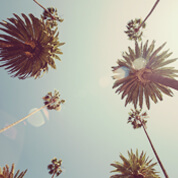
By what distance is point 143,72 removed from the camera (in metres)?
10.9

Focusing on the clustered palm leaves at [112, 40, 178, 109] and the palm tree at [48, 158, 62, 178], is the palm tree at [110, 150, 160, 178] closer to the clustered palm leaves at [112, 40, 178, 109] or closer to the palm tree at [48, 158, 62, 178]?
the clustered palm leaves at [112, 40, 178, 109]

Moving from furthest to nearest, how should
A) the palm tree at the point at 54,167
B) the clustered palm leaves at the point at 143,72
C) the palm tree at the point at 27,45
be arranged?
the palm tree at the point at 54,167
the clustered palm leaves at the point at 143,72
the palm tree at the point at 27,45

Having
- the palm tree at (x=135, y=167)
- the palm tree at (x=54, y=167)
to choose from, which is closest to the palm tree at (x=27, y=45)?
the palm tree at (x=135, y=167)

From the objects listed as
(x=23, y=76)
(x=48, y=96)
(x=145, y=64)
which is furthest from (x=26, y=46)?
(x=48, y=96)

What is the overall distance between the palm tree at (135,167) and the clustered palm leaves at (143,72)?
5.12 meters

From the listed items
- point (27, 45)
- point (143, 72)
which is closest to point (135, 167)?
point (143, 72)

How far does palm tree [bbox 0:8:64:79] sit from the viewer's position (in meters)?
8.70

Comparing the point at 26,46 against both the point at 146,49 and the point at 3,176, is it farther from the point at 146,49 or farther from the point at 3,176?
the point at 146,49

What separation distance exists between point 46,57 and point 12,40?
2.37 metres

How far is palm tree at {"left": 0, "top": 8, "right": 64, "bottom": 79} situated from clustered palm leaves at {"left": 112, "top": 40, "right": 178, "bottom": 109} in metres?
6.11

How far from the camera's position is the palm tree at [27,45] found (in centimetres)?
870

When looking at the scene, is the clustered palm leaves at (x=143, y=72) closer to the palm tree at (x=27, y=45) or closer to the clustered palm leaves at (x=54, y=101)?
the palm tree at (x=27, y=45)

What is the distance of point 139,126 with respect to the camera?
20.5 m

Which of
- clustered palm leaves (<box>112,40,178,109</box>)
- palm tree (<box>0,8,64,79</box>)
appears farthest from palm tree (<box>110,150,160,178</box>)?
palm tree (<box>0,8,64,79</box>)
